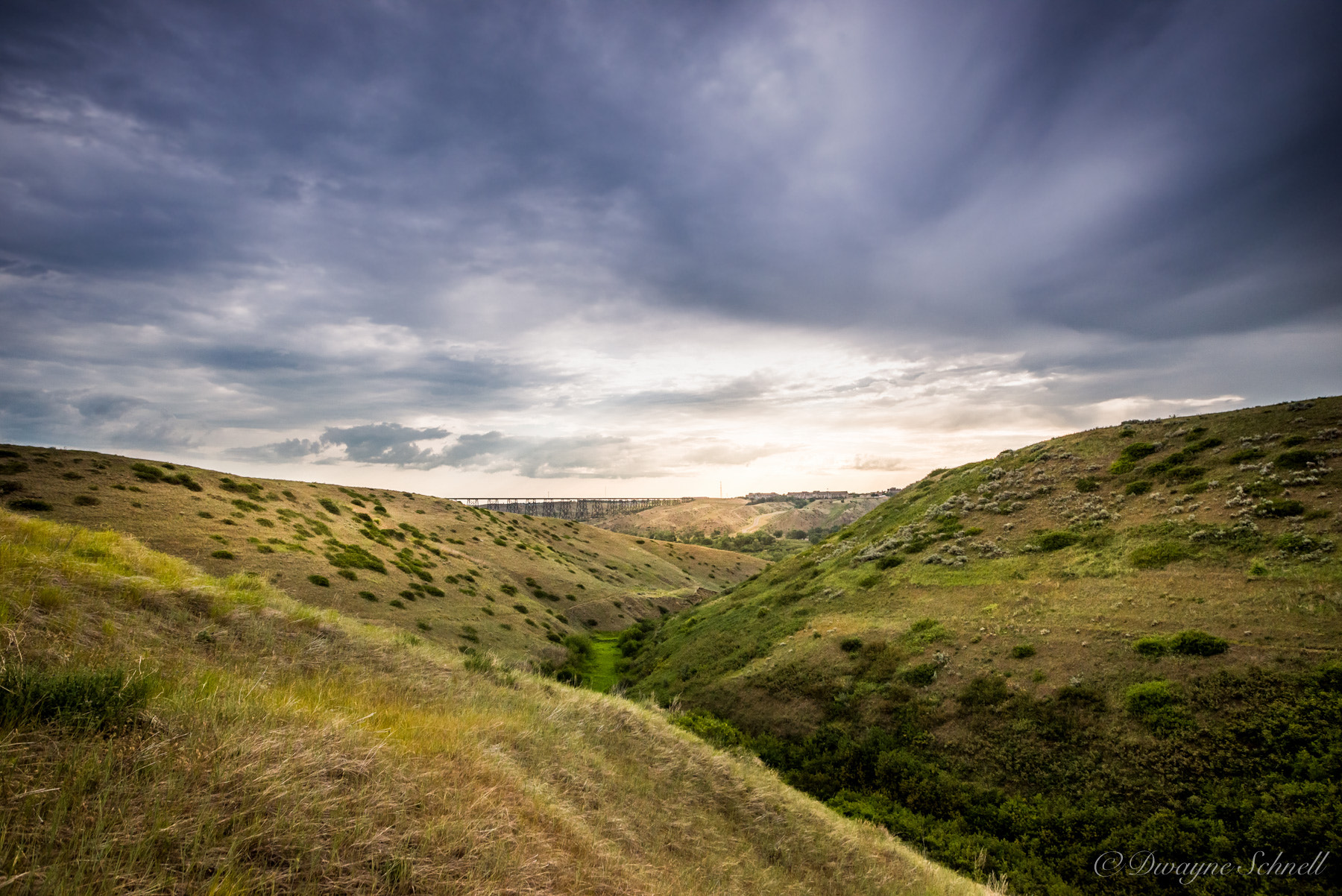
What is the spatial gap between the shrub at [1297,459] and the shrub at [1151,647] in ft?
57.4

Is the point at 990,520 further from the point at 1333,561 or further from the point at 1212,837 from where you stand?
the point at 1212,837

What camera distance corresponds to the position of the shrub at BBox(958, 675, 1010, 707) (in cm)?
2062

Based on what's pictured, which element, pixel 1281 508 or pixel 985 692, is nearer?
pixel 985 692

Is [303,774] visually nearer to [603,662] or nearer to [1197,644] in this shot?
[1197,644]

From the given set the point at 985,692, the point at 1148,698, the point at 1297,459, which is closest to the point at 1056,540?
the point at 1297,459

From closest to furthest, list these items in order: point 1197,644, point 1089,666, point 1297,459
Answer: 1. point 1197,644
2. point 1089,666
3. point 1297,459

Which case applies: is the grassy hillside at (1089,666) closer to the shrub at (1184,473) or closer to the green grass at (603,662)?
the shrub at (1184,473)

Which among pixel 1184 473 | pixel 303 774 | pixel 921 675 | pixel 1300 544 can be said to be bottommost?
pixel 921 675

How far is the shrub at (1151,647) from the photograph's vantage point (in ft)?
62.4

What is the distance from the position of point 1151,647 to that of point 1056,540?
12.5 metres

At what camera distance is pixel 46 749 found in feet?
13.9

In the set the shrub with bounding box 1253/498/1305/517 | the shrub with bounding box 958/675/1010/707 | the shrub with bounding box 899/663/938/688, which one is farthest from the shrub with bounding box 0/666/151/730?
the shrub with bounding box 1253/498/1305/517

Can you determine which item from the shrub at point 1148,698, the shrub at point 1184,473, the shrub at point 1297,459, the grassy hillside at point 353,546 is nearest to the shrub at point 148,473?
the grassy hillside at point 353,546

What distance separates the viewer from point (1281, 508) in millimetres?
24109
